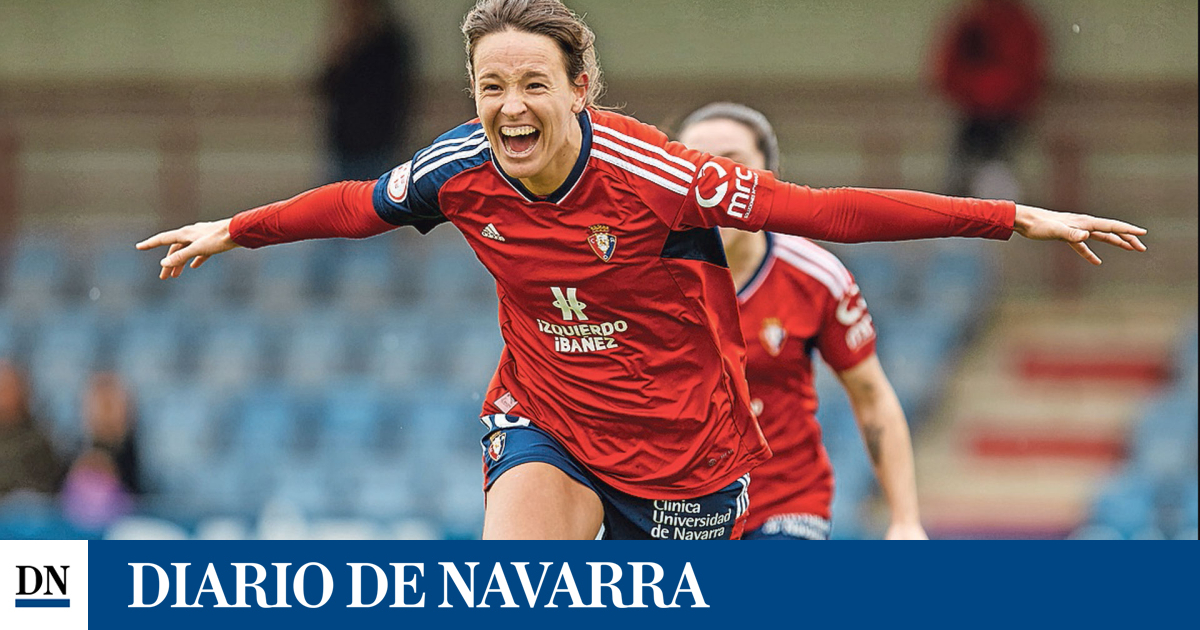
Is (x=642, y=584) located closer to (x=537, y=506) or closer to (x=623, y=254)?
(x=537, y=506)

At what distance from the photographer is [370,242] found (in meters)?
11.3

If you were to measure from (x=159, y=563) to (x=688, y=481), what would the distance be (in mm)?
1355

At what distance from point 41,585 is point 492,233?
4.19 ft

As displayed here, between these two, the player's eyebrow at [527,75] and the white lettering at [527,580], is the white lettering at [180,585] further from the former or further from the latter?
the player's eyebrow at [527,75]

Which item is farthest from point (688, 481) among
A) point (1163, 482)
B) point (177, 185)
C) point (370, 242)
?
point (177, 185)

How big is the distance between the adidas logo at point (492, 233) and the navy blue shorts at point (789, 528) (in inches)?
53.6

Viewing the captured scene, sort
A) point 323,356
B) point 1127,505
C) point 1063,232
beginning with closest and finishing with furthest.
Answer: point 1063,232 → point 1127,505 → point 323,356

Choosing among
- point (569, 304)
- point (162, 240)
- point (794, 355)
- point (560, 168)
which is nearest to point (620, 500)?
point (569, 304)

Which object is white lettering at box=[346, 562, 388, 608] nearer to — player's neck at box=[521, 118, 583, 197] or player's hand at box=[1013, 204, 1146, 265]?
player's neck at box=[521, 118, 583, 197]

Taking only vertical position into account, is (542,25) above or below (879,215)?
above

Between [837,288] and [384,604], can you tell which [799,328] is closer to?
[837,288]

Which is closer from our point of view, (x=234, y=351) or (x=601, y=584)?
(x=601, y=584)

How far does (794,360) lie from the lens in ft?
15.9

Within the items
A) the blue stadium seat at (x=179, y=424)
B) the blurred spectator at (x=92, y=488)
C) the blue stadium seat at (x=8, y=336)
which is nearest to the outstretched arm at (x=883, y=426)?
the blurred spectator at (x=92, y=488)
